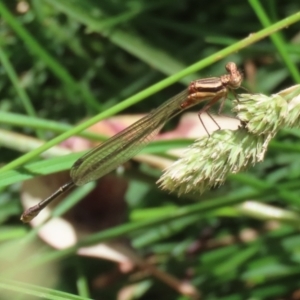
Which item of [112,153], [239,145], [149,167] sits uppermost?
[149,167]

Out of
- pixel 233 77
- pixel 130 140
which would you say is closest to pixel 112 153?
pixel 130 140

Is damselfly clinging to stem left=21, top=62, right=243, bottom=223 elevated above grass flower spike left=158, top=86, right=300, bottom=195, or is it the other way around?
damselfly clinging to stem left=21, top=62, right=243, bottom=223

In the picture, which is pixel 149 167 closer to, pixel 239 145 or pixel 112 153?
pixel 112 153

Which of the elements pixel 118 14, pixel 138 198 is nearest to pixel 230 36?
pixel 118 14

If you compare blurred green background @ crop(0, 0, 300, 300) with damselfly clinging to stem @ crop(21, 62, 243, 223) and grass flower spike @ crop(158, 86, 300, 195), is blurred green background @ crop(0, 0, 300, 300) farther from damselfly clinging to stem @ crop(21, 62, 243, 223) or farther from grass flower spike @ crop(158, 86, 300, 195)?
grass flower spike @ crop(158, 86, 300, 195)

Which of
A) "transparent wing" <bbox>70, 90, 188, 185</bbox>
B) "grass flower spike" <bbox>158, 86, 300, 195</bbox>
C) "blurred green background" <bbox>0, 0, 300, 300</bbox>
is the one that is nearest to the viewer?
"grass flower spike" <bbox>158, 86, 300, 195</bbox>

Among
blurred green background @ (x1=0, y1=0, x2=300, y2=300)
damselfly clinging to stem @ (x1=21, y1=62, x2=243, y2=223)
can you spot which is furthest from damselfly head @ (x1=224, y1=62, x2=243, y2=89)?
blurred green background @ (x1=0, y1=0, x2=300, y2=300)

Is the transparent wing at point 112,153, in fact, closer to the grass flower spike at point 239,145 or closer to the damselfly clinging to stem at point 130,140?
the damselfly clinging to stem at point 130,140
